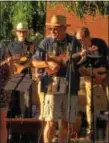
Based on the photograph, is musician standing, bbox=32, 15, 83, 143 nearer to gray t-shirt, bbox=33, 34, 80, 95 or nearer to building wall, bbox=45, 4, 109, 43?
gray t-shirt, bbox=33, 34, 80, 95

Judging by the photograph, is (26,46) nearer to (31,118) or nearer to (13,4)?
(31,118)

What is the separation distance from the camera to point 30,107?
8.91 meters

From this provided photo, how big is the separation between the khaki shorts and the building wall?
4232 mm

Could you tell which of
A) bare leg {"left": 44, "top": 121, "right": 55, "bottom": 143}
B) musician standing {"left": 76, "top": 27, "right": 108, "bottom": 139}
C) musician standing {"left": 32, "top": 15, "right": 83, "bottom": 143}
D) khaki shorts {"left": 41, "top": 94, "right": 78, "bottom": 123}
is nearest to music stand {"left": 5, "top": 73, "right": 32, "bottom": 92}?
musician standing {"left": 32, "top": 15, "right": 83, "bottom": 143}

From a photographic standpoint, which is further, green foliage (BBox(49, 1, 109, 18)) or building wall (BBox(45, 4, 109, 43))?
building wall (BBox(45, 4, 109, 43))

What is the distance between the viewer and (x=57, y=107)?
7.59 metres

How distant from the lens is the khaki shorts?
752 centimetres

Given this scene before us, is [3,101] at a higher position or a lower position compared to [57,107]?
higher

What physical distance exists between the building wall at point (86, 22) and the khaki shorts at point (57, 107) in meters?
4.23

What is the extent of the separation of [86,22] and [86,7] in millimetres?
1647

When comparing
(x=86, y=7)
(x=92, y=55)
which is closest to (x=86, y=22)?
(x=86, y=7)

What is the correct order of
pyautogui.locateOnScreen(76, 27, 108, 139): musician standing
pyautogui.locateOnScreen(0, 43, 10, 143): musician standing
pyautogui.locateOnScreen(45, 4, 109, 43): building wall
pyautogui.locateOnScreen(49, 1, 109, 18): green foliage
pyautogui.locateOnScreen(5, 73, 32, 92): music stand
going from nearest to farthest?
1. pyautogui.locateOnScreen(0, 43, 10, 143): musician standing
2. pyautogui.locateOnScreen(76, 27, 108, 139): musician standing
3. pyautogui.locateOnScreen(5, 73, 32, 92): music stand
4. pyautogui.locateOnScreen(49, 1, 109, 18): green foliage
5. pyautogui.locateOnScreen(45, 4, 109, 43): building wall

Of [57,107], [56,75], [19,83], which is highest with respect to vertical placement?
[56,75]

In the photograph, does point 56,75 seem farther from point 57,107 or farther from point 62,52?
point 57,107
